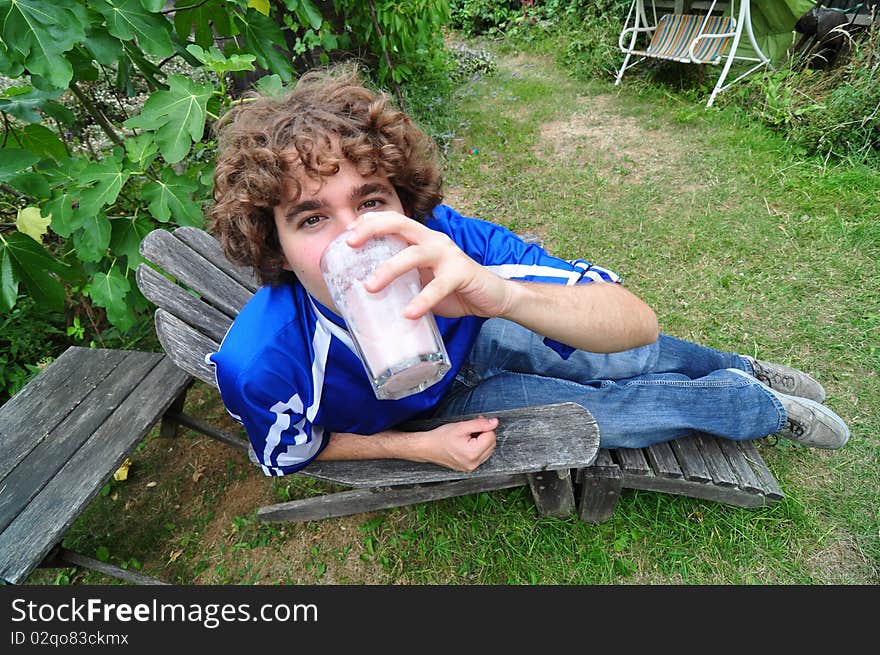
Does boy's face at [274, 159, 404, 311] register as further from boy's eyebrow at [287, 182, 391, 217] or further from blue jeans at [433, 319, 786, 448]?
blue jeans at [433, 319, 786, 448]

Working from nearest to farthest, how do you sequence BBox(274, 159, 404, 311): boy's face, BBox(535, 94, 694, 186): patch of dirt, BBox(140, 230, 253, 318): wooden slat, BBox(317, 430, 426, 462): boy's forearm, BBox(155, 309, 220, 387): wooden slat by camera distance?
BBox(274, 159, 404, 311): boy's face → BBox(317, 430, 426, 462): boy's forearm → BBox(155, 309, 220, 387): wooden slat → BBox(140, 230, 253, 318): wooden slat → BBox(535, 94, 694, 186): patch of dirt

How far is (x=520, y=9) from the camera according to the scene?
29.6 feet

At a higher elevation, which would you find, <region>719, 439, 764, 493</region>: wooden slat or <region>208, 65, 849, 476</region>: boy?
<region>208, 65, 849, 476</region>: boy

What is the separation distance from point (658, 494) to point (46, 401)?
279cm

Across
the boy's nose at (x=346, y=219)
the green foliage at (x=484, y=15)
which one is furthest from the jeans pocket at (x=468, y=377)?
the green foliage at (x=484, y=15)

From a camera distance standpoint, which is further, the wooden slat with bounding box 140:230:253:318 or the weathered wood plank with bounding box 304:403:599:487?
the wooden slat with bounding box 140:230:253:318

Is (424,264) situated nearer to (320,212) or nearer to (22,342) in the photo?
(320,212)

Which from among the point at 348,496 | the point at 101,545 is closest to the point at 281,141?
the point at 348,496

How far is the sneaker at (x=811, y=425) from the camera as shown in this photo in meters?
2.09

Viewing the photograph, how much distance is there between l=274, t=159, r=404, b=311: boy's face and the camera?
47.9 inches

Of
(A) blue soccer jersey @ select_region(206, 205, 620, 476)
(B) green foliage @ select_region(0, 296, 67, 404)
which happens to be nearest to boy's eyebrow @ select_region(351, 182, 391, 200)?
(A) blue soccer jersey @ select_region(206, 205, 620, 476)

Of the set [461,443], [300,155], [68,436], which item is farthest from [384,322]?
[68,436]

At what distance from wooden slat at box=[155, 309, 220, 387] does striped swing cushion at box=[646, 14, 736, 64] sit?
5760 mm

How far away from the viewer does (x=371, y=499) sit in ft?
7.36
